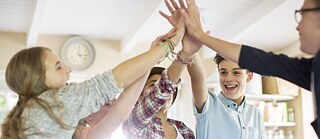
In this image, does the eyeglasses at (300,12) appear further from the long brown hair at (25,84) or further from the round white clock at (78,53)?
the round white clock at (78,53)

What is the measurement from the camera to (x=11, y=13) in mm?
3807

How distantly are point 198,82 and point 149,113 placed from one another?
31 cm

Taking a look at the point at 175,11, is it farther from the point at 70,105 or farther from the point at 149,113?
the point at 70,105

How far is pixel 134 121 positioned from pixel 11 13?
2.44m

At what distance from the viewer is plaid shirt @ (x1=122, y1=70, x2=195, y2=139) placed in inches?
68.3

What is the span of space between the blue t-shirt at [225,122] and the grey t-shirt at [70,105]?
2.32 feet

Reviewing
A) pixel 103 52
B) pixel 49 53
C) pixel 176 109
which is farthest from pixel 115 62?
pixel 49 53

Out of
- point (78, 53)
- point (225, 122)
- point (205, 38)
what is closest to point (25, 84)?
point (205, 38)

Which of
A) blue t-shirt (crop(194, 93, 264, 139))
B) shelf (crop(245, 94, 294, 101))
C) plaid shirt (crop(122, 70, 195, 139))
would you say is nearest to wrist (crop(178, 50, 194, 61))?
plaid shirt (crop(122, 70, 195, 139))

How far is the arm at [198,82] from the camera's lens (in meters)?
1.90

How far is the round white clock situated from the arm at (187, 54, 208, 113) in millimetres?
2640

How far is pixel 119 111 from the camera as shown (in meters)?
1.55

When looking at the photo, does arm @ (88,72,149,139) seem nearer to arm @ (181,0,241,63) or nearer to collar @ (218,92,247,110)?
arm @ (181,0,241,63)

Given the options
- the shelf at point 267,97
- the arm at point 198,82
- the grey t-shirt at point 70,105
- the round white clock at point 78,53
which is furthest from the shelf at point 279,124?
the grey t-shirt at point 70,105
